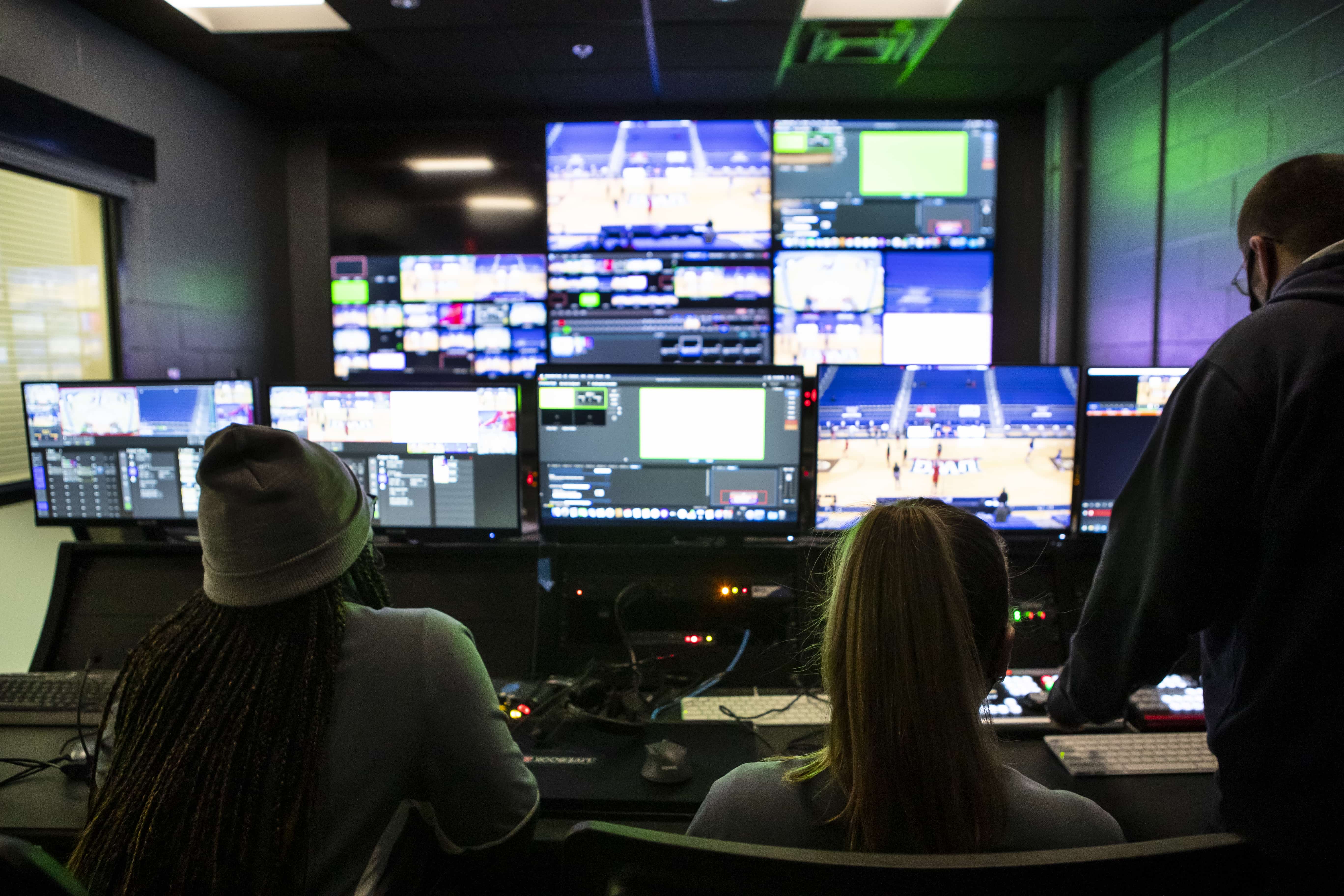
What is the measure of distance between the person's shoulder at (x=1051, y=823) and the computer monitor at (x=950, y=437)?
952mm

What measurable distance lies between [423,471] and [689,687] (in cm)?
79

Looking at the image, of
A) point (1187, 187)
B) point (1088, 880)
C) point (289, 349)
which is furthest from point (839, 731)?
point (289, 349)

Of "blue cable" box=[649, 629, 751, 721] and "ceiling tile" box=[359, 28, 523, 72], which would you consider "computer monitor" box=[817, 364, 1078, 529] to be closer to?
"blue cable" box=[649, 629, 751, 721]

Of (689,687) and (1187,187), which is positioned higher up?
(1187,187)

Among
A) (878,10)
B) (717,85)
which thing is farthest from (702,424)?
(717,85)

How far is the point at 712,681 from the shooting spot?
62.1 inches

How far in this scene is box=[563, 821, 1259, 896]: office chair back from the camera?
1.56ft

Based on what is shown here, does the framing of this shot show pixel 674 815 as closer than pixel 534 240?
Yes

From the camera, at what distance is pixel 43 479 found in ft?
6.16

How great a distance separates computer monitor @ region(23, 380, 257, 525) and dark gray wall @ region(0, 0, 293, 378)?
1.39 metres

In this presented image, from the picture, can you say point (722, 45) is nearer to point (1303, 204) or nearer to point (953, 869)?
point (1303, 204)

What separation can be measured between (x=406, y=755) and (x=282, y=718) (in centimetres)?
16

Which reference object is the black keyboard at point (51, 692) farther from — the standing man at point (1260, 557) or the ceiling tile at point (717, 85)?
the ceiling tile at point (717, 85)

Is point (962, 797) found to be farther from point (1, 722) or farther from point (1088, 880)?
point (1, 722)
